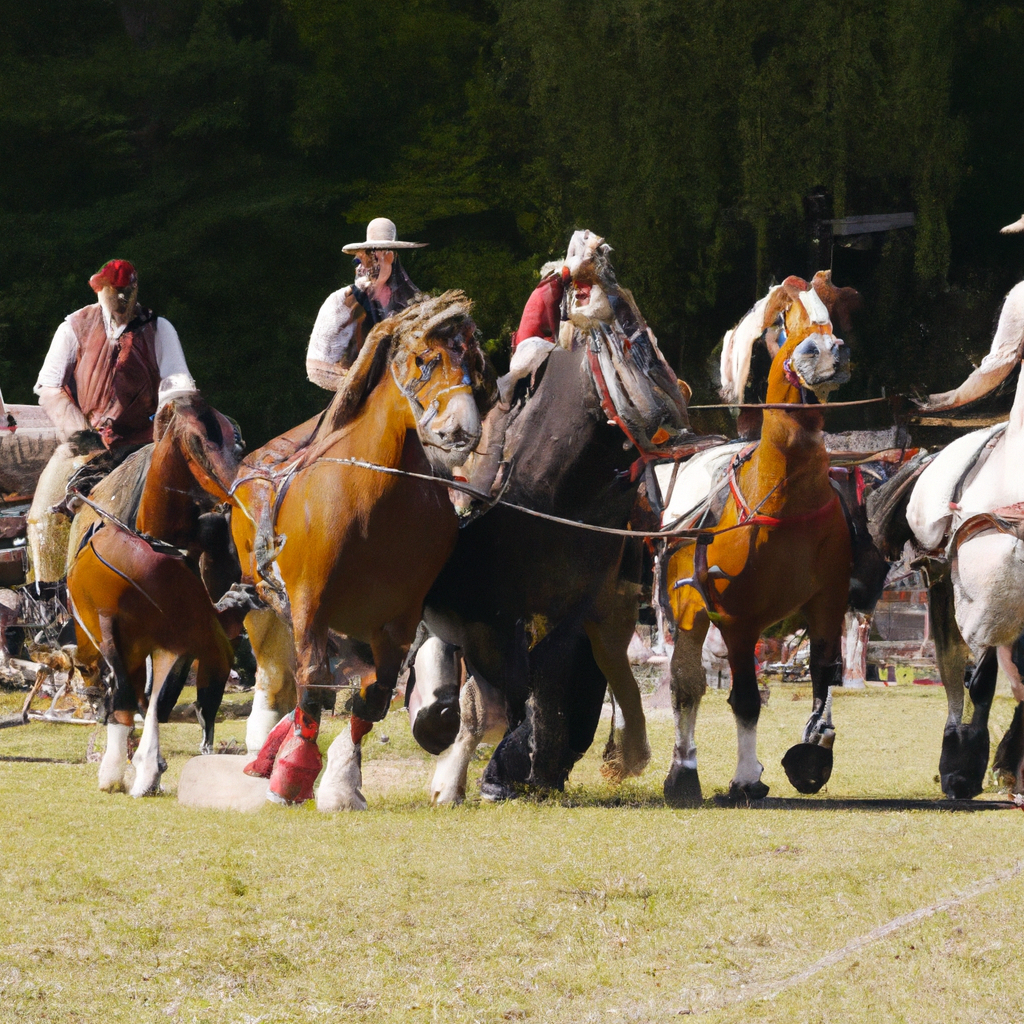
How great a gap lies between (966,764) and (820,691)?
82cm

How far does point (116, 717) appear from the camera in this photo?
8891mm

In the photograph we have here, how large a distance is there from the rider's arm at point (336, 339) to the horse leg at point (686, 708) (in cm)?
228

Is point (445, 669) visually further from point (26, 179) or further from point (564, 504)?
point (26, 179)

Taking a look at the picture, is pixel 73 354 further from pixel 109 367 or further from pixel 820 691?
pixel 820 691

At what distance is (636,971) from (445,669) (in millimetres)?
3397

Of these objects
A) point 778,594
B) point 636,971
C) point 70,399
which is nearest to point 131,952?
point 636,971

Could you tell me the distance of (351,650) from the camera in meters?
8.30

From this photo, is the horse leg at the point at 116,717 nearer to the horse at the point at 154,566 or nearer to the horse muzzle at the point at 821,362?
the horse at the point at 154,566

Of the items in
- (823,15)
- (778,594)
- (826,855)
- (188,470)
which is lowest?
(826,855)

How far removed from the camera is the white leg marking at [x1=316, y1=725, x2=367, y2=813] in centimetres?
768

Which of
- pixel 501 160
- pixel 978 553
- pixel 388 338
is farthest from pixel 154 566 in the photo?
pixel 501 160

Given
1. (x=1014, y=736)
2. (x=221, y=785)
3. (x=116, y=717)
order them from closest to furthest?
(x=221, y=785) → (x=1014, y=736) → (x=116, y=717)

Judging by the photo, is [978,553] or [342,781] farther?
[342,781]

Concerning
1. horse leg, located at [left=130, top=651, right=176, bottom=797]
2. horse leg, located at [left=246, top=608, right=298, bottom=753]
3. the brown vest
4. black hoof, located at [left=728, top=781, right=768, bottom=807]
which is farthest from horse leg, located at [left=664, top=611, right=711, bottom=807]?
the brown vest
